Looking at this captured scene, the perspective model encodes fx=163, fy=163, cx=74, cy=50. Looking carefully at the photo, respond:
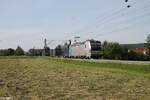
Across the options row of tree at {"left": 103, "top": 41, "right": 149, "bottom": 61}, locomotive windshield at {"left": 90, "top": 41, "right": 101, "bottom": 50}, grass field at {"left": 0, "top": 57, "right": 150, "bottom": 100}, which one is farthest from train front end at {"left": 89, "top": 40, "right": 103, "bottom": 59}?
row of tree at {"left": 103, "top": 41, "right": 149, "bottom": 61}

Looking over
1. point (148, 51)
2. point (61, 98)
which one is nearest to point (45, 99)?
point (61, 98)

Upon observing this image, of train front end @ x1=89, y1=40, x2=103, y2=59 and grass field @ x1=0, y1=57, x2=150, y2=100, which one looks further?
train front end @ x1=89, y1=40, x2=103, y2=59

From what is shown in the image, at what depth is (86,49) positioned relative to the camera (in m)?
33.0

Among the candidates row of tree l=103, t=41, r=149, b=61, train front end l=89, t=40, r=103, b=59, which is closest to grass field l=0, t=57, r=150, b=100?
train front end l=89, t=40, r=103, b=59

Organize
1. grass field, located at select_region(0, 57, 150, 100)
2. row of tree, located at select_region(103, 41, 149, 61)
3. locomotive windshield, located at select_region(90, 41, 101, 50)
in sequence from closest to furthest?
grass field, located at select_region(0, 57, 150, 100) → locomotive windshield, located at select_region(90, 41, 101, 50) → row of tree, located at select_region(103, 41, 149, 61)

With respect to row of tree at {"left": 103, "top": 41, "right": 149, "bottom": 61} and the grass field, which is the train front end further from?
row of tree at {"left": 103, "top": 41, "right": 149, "bottom": 61}

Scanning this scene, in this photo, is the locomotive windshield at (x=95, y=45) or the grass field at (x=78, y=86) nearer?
the grass field at (x=78, y=86)

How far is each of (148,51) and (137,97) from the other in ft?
210

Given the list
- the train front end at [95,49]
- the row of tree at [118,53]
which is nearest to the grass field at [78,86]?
the train front end at [95,49]

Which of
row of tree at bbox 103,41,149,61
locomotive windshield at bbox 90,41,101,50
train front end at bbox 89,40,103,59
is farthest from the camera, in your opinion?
row of tree at bbox 103,41,149,61

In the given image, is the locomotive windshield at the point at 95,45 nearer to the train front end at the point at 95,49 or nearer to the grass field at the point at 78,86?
the train front end at the point at 95,49

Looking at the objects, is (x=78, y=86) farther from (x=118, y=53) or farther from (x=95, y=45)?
(x=118, y=53)

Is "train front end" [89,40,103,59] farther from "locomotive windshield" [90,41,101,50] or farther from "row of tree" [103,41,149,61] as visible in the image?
"row of tree" [103,41,149,61]

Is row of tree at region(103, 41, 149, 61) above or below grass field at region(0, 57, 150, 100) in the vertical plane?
above
